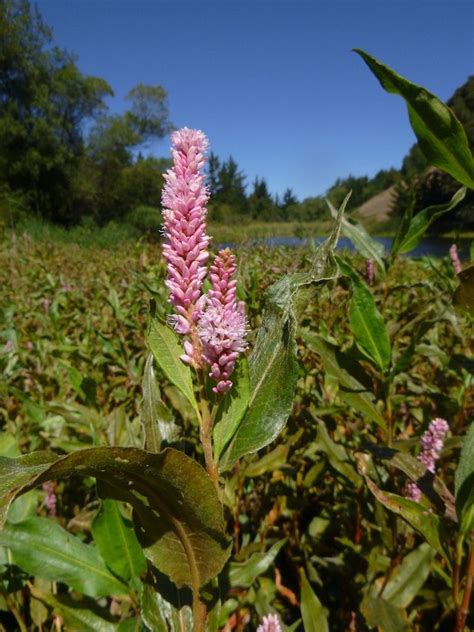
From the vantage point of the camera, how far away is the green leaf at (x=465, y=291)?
0.67 metres

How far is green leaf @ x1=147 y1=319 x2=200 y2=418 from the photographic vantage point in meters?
0.63

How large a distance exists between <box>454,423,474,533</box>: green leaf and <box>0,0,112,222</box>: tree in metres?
31.6

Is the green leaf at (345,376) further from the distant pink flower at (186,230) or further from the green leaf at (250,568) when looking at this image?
the distant pink flower at (186,230)

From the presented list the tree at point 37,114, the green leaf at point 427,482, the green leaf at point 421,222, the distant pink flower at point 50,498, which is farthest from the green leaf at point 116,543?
the tree at point 37,114

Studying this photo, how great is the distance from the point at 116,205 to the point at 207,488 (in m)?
36.5

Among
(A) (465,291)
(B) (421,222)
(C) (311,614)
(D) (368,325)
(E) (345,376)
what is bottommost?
(C) (311,614)

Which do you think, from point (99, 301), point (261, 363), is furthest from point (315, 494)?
point (99, 301)

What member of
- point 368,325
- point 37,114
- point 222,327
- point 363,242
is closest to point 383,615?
point 368,325

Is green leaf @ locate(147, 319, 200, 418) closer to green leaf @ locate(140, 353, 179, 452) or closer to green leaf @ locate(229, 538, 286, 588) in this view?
green leaf @ locate(140, 353, 179, 452)

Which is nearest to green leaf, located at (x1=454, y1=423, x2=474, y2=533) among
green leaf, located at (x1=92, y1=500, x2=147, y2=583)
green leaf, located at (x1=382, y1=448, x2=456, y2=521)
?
green leaf, located at (x1=382, y1=448, x2=456, y2=521)

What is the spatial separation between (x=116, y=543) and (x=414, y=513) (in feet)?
1.94

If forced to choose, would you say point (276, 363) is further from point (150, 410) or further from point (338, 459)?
point (338, 459)

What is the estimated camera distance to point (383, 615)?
3.37 feet

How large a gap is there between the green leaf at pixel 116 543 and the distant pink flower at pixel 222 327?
51cm
